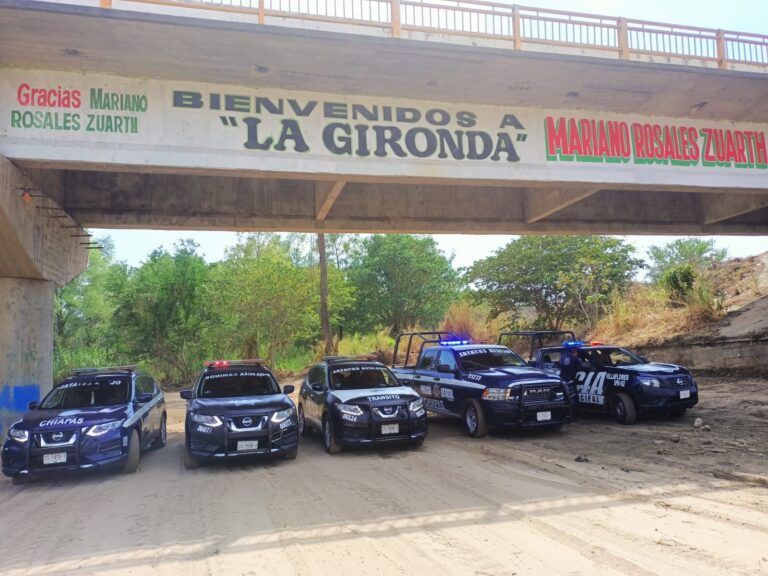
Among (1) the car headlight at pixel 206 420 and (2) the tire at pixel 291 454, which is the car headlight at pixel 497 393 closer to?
(2) the tire at pixel 291 454

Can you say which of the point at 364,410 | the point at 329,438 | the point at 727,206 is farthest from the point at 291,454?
the point at 727,206

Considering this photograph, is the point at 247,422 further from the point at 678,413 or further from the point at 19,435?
the point at 678,413

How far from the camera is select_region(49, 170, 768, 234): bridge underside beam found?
44.5ft

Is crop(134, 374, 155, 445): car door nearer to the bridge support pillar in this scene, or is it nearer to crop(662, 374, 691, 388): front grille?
the bridge support pillar

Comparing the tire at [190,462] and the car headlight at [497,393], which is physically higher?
the car headlight at [497,393]

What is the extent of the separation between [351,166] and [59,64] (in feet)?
17.7

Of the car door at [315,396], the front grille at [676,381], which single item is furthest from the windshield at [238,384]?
the front grille at [676,381]

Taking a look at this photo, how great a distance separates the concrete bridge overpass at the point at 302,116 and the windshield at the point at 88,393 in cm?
244

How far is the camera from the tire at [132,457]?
906 cm

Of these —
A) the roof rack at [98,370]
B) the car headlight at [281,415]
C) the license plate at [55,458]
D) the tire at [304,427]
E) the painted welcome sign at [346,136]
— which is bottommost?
the tire at [304,427]

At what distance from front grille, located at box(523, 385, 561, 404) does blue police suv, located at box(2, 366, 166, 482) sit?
690 cm

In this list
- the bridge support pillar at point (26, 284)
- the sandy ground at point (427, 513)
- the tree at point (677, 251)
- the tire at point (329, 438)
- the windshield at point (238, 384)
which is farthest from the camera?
the tree at point (677, 251)

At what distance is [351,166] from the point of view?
431 inches

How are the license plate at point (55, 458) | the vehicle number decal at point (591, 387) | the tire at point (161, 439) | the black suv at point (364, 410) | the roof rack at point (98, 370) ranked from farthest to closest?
the vehicle number decal at point (591, 387) < the tire at point (161, 439) < the roof rack at point (98, 370) < the black suv at point (364, 410) < the license plate at point (55, 458)
